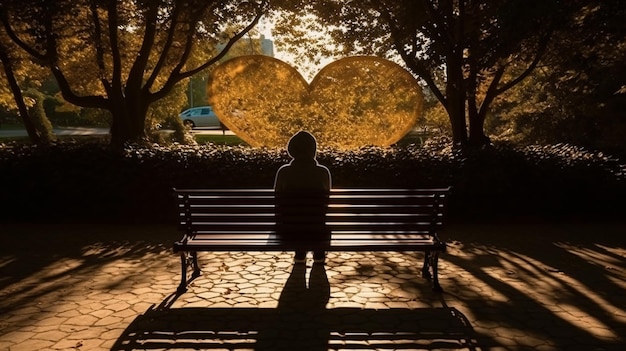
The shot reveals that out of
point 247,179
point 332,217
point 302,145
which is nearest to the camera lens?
point 332,217

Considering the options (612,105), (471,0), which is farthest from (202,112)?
(471,0)

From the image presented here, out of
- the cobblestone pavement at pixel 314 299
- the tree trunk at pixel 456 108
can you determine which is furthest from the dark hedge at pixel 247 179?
the tree trunk at pixel 456 108

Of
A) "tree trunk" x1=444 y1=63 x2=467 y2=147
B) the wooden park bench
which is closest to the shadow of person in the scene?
the wooden park bench

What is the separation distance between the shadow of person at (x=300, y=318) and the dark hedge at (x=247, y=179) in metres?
3.60

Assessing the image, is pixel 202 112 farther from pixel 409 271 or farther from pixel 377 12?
pixel 409 271

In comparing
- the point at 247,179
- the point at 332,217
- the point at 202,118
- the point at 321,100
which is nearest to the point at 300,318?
the point at 332,217

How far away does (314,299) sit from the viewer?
5387 mm

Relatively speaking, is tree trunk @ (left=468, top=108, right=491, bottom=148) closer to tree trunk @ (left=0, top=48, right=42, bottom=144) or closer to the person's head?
the person's head

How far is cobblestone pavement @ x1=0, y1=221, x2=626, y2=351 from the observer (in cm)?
439

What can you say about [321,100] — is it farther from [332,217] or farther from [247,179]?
[332,217]

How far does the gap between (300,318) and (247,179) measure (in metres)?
4.91

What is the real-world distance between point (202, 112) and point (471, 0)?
38.8 metres

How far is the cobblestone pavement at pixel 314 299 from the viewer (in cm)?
439

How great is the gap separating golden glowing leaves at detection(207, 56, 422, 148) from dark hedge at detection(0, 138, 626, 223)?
301 centimetres
